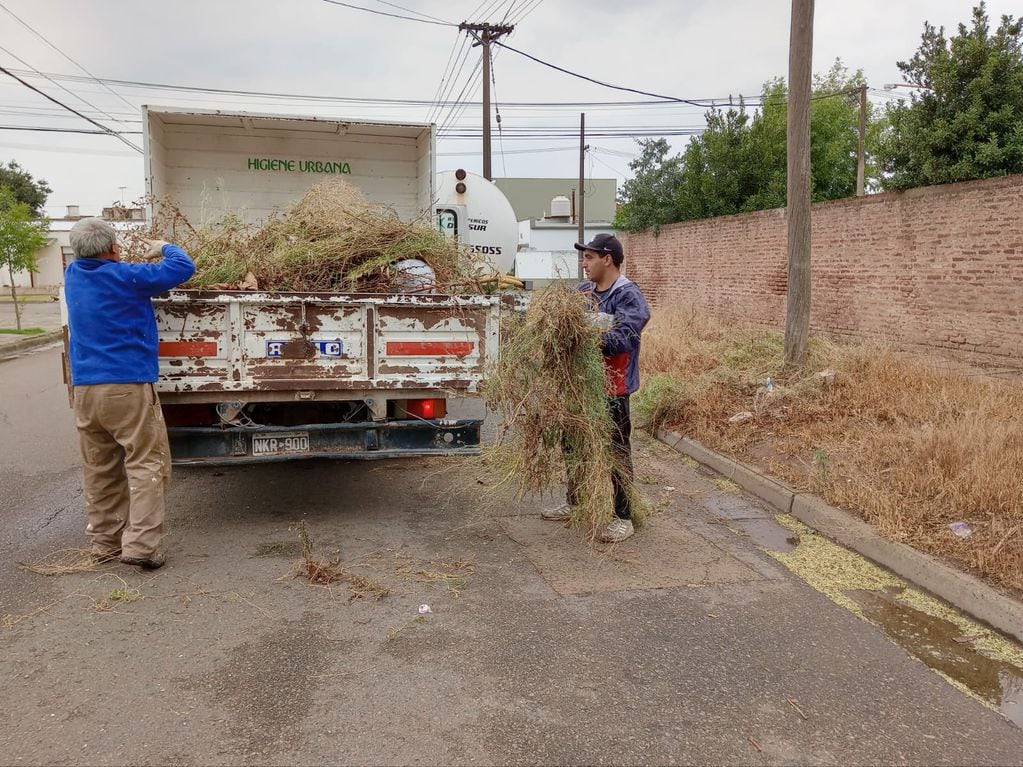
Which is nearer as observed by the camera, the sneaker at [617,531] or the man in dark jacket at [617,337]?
the man in dark jacket at [617,337]

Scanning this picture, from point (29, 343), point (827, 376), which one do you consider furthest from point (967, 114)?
point (29, 343)

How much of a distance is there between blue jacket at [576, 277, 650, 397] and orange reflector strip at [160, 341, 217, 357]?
2297 millimetres

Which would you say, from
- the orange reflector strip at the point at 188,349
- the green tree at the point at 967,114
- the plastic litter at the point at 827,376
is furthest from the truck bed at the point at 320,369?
the green tree at the point at 967,114

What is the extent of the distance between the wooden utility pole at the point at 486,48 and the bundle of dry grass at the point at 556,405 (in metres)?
18.3

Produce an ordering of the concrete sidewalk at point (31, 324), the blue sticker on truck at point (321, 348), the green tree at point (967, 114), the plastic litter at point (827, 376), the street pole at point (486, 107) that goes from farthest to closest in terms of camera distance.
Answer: the street pole at point (486, 107) < the concrete sidewalk at point (31, 324) < the green tree at point (967, 114) < the plastic litter at point (827, 376) < the blue sticker on truck at point (321, 348)

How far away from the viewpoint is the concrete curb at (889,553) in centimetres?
378

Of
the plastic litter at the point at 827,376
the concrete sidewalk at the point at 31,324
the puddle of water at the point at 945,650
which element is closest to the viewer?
the puddle of water at the point at 945,650

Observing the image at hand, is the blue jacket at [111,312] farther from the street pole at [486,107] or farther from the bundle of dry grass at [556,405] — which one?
the street pole at [486,107]

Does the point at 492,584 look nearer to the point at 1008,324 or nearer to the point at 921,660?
the point at 921,660

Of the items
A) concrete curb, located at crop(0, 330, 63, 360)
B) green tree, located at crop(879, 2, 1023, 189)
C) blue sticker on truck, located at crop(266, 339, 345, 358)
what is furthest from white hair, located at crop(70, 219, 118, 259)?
concrete curb, located at crop(0, 330, 63, 360)

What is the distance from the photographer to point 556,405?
14.8 feet

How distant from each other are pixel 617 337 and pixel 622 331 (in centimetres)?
9

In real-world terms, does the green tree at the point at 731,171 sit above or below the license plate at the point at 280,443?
above

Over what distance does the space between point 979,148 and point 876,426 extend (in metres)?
5.58
